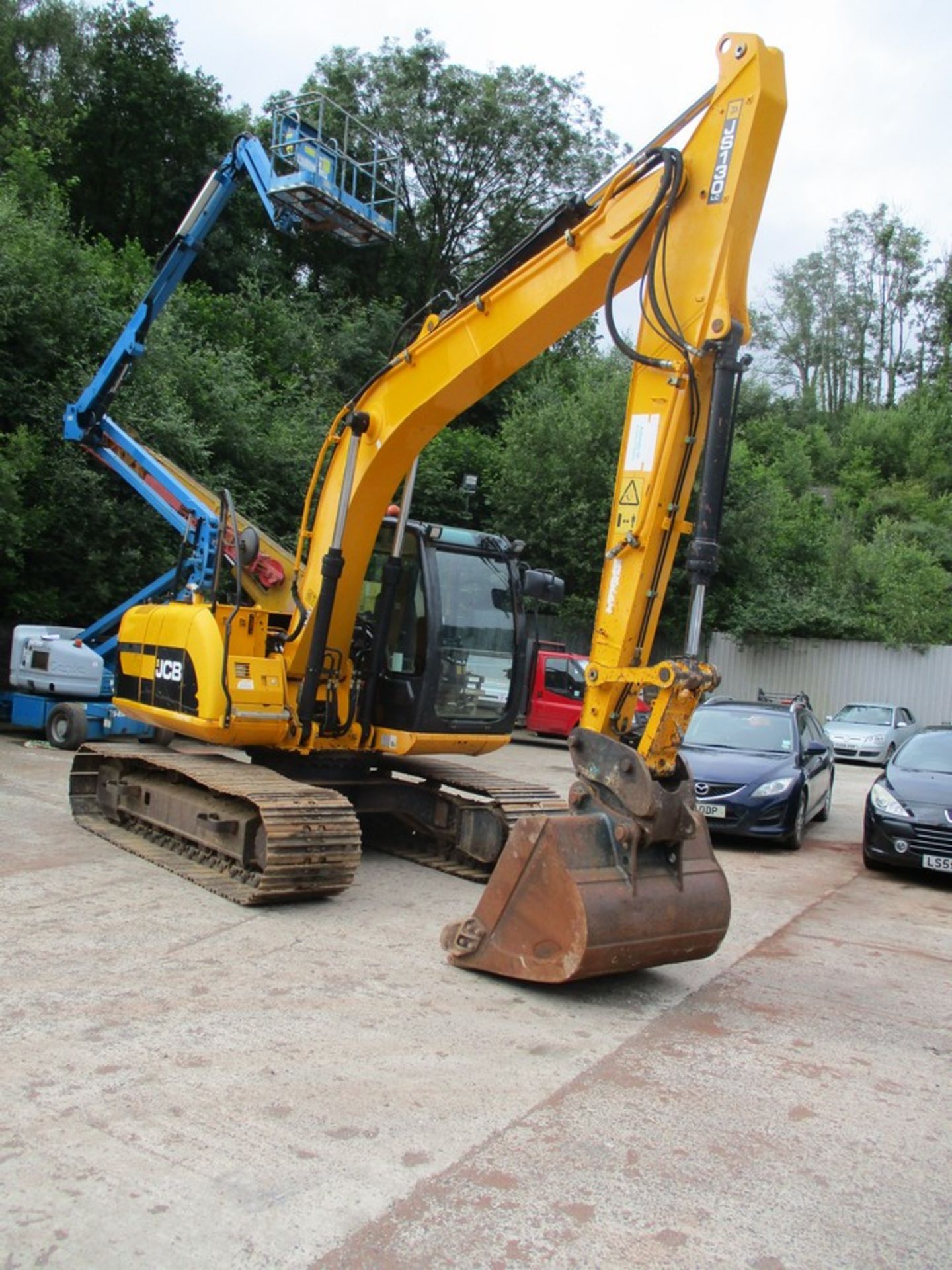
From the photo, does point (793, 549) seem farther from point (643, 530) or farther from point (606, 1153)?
point (606, 1153)

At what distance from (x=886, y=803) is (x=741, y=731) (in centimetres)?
242

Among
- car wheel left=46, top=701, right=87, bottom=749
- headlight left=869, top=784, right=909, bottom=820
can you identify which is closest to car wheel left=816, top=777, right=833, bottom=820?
headlight left=869, top=784, right=909, bottom=820

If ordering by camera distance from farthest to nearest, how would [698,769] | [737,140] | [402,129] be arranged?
[402,129] → [698,769] → [737,140]

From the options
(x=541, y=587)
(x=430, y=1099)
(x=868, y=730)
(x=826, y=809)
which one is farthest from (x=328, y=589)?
(x=868, y=730)

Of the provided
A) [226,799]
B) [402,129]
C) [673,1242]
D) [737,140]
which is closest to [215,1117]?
[673,1242]

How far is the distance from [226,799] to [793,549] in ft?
79.7

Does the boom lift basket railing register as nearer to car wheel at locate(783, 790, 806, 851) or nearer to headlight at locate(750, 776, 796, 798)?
headlight at locate(750, 776, 796, 798)

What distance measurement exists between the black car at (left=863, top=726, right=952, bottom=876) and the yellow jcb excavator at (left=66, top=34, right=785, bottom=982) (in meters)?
3.25

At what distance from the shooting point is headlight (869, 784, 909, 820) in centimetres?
967

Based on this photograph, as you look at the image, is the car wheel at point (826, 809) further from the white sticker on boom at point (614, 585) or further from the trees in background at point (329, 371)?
the trees in background at point (329, 371)

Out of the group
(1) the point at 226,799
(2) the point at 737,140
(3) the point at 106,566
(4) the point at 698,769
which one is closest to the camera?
(2) the point at 737,140

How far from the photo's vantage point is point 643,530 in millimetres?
5621

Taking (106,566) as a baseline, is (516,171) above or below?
above

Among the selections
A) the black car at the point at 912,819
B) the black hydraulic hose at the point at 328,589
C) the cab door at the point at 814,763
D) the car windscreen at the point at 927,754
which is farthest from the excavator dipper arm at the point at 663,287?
the cab door at the point at 814,763
